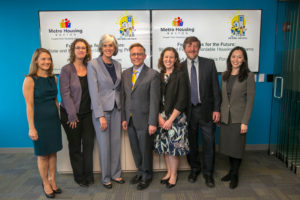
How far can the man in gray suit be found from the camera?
215cm

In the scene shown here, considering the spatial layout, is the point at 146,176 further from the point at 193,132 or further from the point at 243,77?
the point at 243,77

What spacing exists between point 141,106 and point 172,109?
32cm

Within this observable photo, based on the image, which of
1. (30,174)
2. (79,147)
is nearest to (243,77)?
(79,147)

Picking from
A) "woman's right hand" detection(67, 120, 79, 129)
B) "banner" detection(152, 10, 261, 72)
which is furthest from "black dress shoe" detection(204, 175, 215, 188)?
"banner" detection(152, 10, 261, 72)

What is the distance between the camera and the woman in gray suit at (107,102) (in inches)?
85.3

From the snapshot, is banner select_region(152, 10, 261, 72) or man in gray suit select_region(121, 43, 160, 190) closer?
man in gray suit select_region(121, 43, 160, 190)

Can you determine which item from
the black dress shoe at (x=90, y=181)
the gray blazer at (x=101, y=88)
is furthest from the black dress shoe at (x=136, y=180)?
the gray blazer at (x=101, y=88)

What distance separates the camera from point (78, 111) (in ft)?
7.38

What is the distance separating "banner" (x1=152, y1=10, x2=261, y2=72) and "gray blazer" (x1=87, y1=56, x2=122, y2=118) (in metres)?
1.20

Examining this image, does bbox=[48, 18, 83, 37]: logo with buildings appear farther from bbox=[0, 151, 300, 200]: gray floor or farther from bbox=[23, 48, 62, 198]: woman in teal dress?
bbox=[0, 151, 300, 200]: gray floor

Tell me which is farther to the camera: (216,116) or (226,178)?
(226,178)

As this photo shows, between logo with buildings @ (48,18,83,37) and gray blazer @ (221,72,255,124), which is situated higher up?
logo with buildings @ (48,18,83,37)

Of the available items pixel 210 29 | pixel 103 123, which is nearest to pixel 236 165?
pixel 103 123

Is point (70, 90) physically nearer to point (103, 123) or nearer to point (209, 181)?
point (103, 123)
